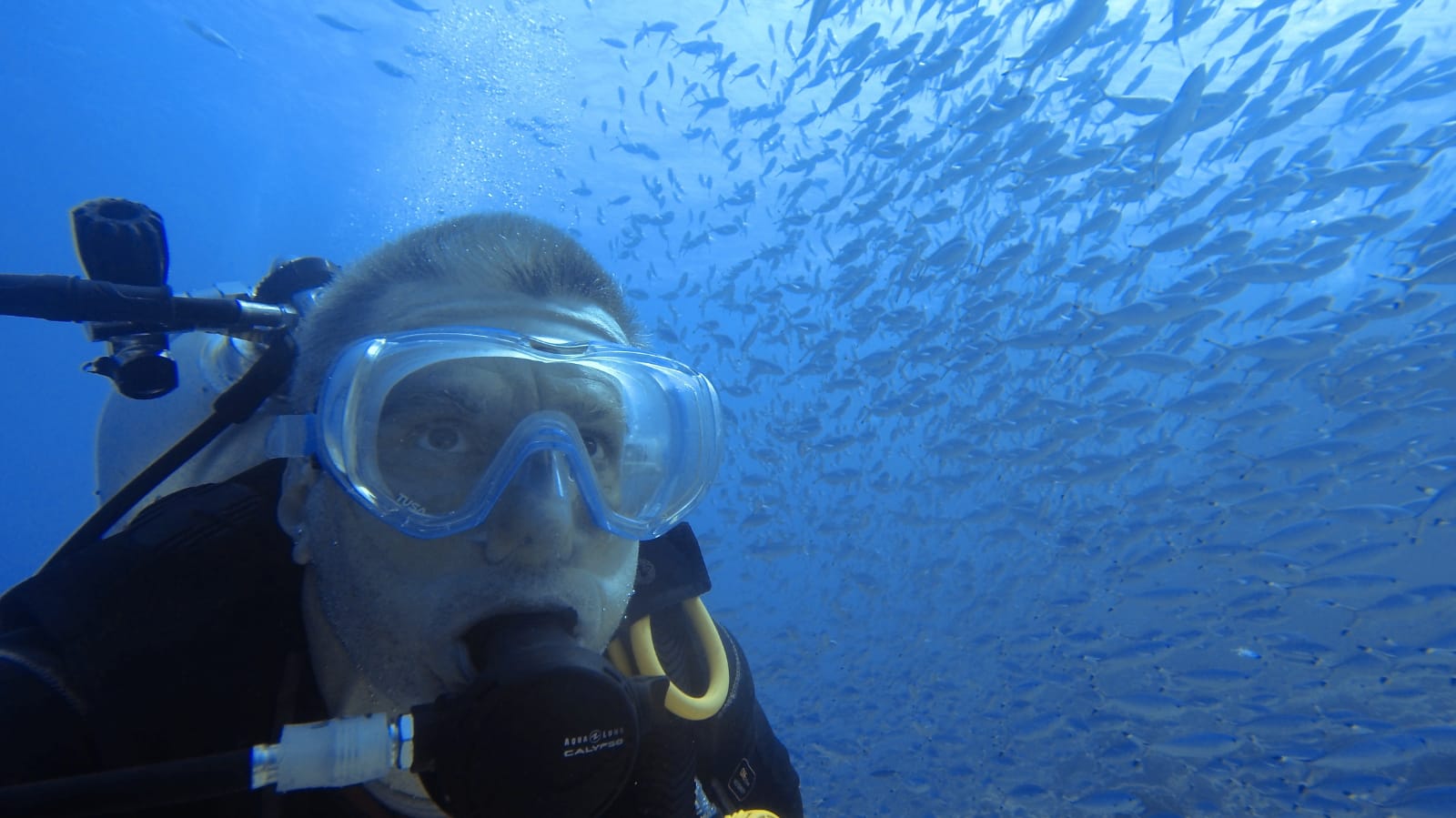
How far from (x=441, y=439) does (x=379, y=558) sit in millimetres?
320

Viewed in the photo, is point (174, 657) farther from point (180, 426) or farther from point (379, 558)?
point (180, 426)

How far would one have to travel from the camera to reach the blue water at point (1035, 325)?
32.6ft

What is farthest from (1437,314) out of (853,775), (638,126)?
(638,126)

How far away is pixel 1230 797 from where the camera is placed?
1022 cm

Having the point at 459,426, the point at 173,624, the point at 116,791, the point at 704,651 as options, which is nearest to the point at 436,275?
the point at 459,426

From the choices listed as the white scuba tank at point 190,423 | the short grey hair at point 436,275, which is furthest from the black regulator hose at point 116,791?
the white scuba tank at point 190,423

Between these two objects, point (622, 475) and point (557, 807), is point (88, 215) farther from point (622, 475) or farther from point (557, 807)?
point (557, 807)

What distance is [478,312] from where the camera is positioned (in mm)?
1787

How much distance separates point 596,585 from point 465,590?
0.97 feet

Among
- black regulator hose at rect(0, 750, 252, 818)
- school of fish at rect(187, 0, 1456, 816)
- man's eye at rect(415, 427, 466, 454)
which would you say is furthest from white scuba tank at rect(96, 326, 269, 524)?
school of fish at rect(187, 0, 1456, 816)

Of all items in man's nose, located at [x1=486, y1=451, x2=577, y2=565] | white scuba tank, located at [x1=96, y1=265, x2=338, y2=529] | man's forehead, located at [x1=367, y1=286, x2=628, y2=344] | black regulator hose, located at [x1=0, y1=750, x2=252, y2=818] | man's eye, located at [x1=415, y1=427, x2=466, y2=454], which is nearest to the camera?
black regulator hose, located at [x1=0, y1=750, x2=252, y2=818]

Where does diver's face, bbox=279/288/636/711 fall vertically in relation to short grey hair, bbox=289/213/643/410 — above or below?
below

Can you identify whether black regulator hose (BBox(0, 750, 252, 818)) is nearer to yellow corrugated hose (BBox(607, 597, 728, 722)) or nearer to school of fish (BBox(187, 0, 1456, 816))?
yellow corrugated hose (BBox(607, 597, 728, 722))

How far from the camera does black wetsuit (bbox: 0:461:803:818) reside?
1319 mm
